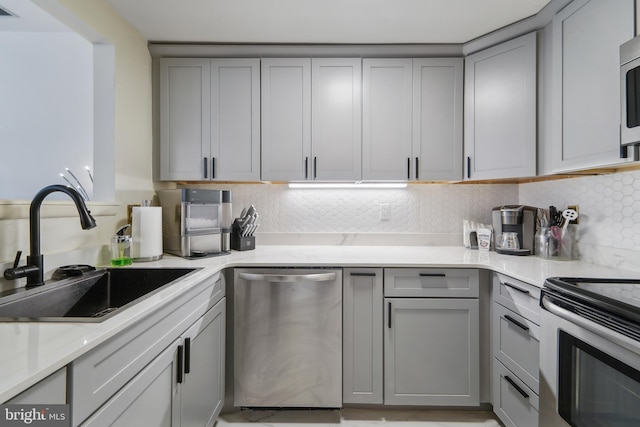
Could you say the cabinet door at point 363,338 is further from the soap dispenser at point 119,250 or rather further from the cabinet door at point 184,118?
the cabinet door at point 184,118

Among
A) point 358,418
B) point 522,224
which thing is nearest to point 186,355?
point 358,418

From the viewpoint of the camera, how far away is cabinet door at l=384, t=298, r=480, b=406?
6.15 feet

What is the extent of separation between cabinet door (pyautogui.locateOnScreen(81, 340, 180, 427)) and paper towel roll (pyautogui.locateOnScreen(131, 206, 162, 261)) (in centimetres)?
77

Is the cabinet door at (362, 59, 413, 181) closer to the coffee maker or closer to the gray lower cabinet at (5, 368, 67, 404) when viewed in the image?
the coffee maker

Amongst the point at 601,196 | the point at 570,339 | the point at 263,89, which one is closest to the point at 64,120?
the point at 263,89

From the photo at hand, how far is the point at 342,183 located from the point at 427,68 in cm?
99

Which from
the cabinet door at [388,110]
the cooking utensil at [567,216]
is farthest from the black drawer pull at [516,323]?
the cabinet door at [388,110]

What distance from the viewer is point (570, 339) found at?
1.18m

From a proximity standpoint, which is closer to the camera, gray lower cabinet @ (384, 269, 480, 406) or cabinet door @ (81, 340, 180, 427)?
cabinet door @ (81, 340, 180, 427)

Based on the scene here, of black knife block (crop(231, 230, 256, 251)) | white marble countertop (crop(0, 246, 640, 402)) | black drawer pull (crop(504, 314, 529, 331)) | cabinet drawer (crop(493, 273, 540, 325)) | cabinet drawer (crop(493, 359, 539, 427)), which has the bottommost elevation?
cabinet drawer (crop(493, 359, 539, 427))

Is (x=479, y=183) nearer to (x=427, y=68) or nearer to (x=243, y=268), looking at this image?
(x=427, y=68)

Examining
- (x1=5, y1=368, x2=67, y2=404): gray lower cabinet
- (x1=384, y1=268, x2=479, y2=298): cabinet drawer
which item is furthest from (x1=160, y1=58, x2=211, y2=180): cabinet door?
(x1=5, y1=368, x2=67, y2=404): gray lower cabinet

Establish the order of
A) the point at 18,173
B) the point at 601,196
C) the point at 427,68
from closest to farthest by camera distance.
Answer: the point at 601,196 < the point at 427,68 < the point at 18,173

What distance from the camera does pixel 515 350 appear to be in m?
1.62
